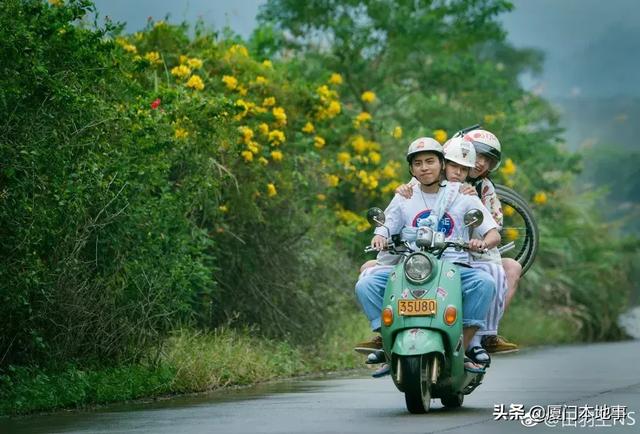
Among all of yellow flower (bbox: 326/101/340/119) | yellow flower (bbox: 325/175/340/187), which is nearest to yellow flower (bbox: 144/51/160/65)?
yellow flower (bbox: 326/101/340/119)

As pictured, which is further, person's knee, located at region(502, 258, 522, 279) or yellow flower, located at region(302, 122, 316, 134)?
yellow flower, located at region(302, 122, 316, 134)

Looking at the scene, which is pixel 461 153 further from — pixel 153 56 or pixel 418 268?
pixel 153 56

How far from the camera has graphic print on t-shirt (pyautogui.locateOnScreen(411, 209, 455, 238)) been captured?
40.9 feet

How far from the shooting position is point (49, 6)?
577 inches

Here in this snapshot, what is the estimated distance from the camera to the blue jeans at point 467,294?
479 inches

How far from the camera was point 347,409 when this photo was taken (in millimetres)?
13016

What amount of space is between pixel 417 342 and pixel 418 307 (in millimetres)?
288

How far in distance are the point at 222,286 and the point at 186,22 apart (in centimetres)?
371

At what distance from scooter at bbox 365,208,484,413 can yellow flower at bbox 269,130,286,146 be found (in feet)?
26.0

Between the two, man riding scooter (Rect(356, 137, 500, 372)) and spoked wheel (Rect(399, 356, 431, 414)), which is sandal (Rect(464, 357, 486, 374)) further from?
spoked wheel (Rect(399, 356, 431, 414))

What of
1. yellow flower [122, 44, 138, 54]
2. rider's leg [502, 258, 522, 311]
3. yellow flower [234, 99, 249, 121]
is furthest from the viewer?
yellow flower [122, 44, 138, 54]

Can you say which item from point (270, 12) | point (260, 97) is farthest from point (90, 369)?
point (270, 12)

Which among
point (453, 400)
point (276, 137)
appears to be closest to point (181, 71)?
point (276, 137)

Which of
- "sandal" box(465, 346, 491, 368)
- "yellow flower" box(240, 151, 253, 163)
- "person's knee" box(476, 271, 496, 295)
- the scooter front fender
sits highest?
"yellow flower" box(240, 151, 253, 163)
